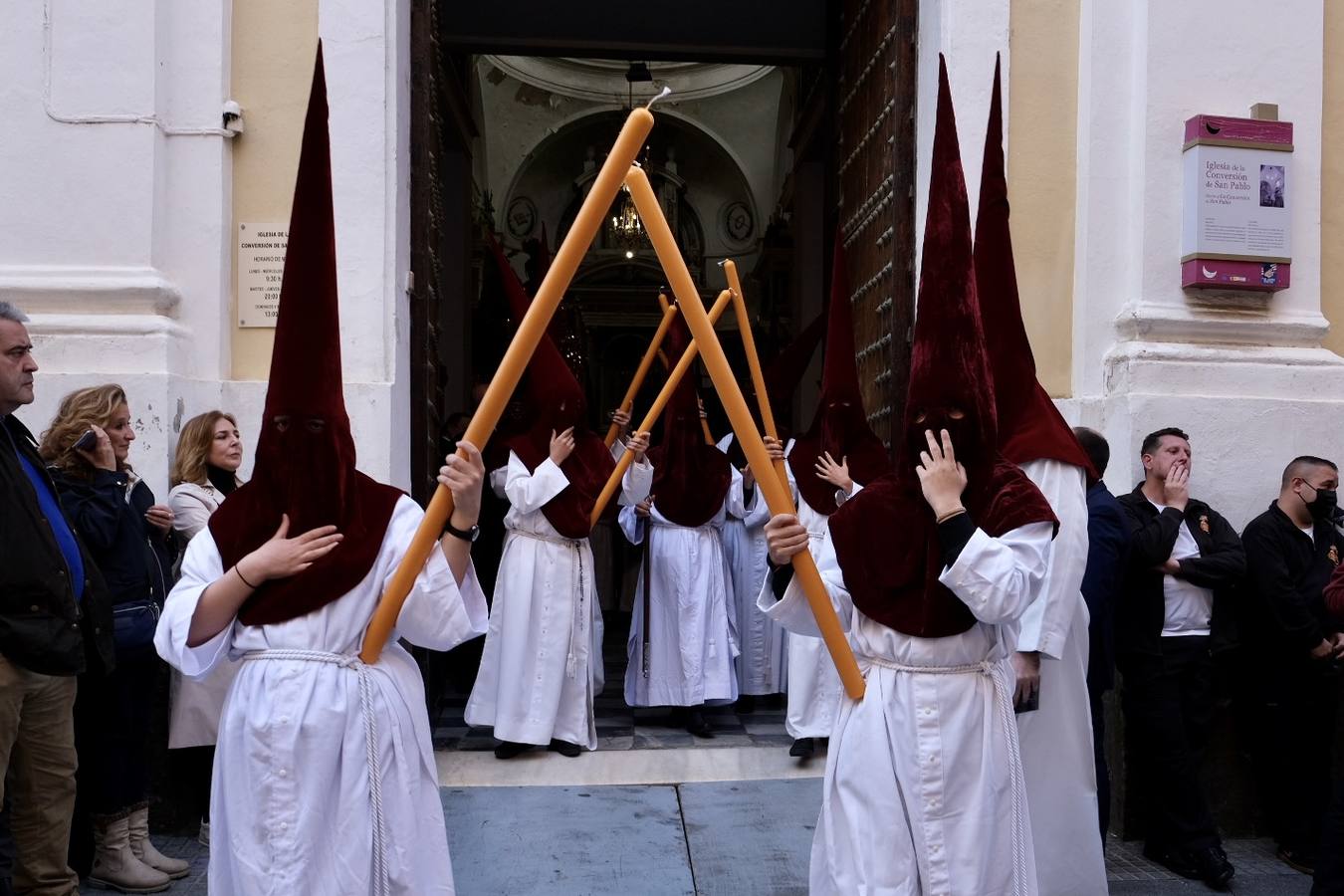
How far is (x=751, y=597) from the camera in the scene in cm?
870

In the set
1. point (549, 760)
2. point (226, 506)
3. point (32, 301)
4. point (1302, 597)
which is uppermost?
point (32, 301)

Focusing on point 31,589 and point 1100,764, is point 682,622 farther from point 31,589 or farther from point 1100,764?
point 31,589

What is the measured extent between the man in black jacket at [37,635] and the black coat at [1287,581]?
466cm

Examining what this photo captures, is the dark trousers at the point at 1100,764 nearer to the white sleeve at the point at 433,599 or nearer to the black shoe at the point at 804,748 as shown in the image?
the black shoe at the point at 804,748

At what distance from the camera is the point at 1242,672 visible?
5.72m

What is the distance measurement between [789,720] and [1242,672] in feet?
7.40

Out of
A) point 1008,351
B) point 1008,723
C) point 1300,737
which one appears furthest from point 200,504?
point 1300,737

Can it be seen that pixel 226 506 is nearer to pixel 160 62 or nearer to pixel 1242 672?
pixel 160 62

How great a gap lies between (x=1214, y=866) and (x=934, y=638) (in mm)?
2423

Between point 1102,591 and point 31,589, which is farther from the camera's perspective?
point 1102,591

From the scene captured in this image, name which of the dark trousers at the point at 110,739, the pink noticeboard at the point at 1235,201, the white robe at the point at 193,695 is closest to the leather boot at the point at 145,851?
the dark trousers at the point at 110,739

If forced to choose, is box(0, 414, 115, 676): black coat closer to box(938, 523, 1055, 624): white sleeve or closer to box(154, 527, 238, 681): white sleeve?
box(154, 527, 238, 681): white sleeve

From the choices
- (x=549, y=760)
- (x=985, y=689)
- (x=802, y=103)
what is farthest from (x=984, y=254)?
(x=802, y=103)

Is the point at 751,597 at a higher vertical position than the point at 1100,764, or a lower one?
higher
